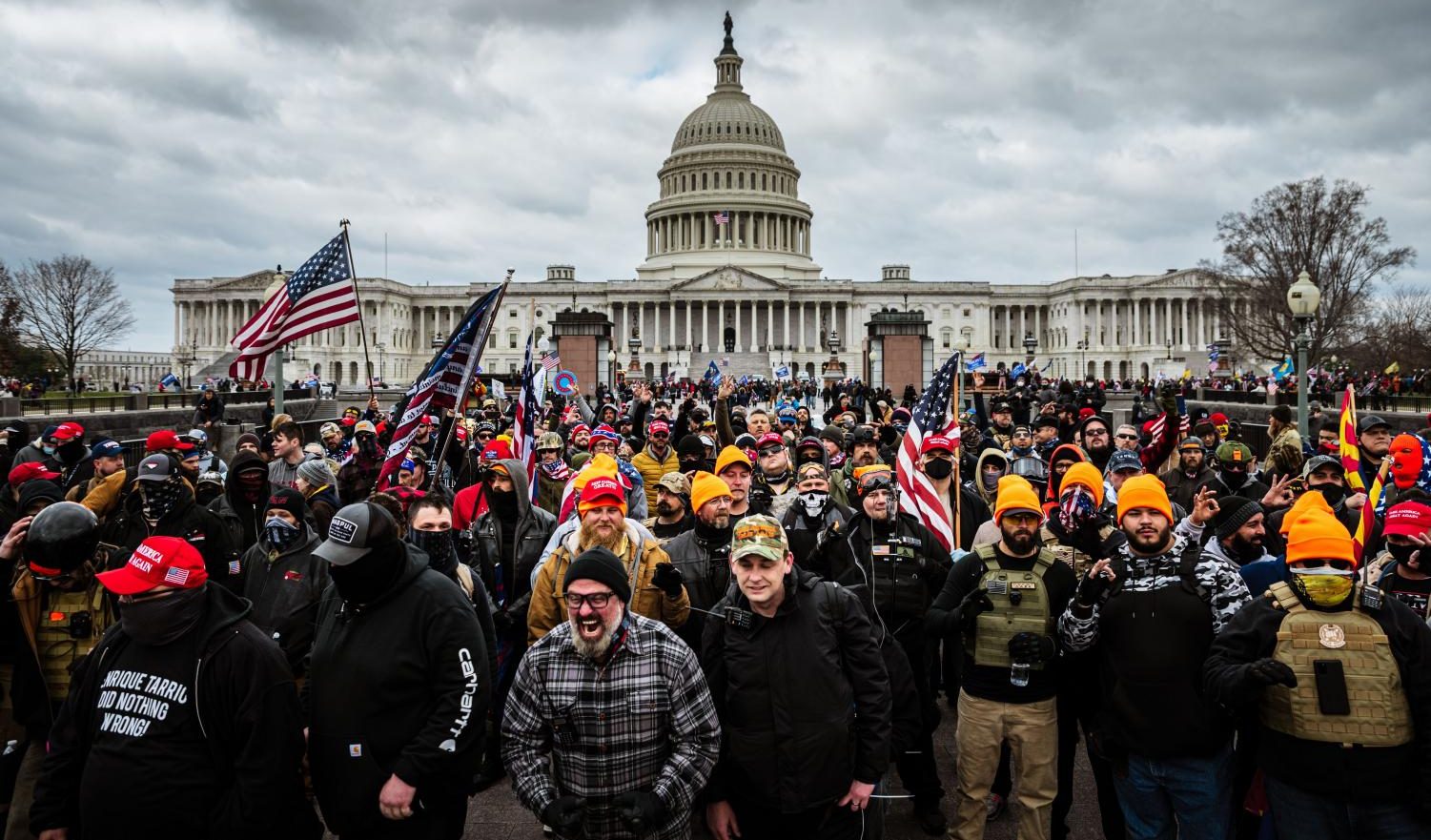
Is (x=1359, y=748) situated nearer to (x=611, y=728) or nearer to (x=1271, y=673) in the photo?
(x=1271, y=673)

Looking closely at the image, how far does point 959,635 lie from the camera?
605 cm

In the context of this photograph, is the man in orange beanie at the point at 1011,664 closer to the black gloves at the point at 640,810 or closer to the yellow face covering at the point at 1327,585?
the yellow face covering at the point at 1327,585

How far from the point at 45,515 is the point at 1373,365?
5346cm

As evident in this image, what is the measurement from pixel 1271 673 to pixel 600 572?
109 inches

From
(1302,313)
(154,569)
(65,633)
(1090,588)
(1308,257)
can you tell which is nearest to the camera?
(154,569)

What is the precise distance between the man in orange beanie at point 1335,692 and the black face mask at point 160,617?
170 inches

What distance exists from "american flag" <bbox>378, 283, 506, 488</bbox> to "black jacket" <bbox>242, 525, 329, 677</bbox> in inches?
87.9

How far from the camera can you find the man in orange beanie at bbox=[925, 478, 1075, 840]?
4.85m

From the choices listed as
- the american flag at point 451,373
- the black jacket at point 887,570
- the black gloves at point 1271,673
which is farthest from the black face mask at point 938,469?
the american flag at point 451,373

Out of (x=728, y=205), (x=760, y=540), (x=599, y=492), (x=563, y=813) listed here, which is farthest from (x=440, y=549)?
(x=728, y=205)

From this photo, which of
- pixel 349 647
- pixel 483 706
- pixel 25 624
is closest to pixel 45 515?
pixel 25 624

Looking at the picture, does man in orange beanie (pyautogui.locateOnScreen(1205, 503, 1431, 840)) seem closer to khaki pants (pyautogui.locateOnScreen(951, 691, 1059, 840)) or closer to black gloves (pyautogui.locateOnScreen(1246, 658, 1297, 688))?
black gloves (pyautogui.locateOnScreen(1246, 658, 1297, 688))

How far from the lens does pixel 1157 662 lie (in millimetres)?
4422

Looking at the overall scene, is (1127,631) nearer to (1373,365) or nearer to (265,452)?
(265,452)
